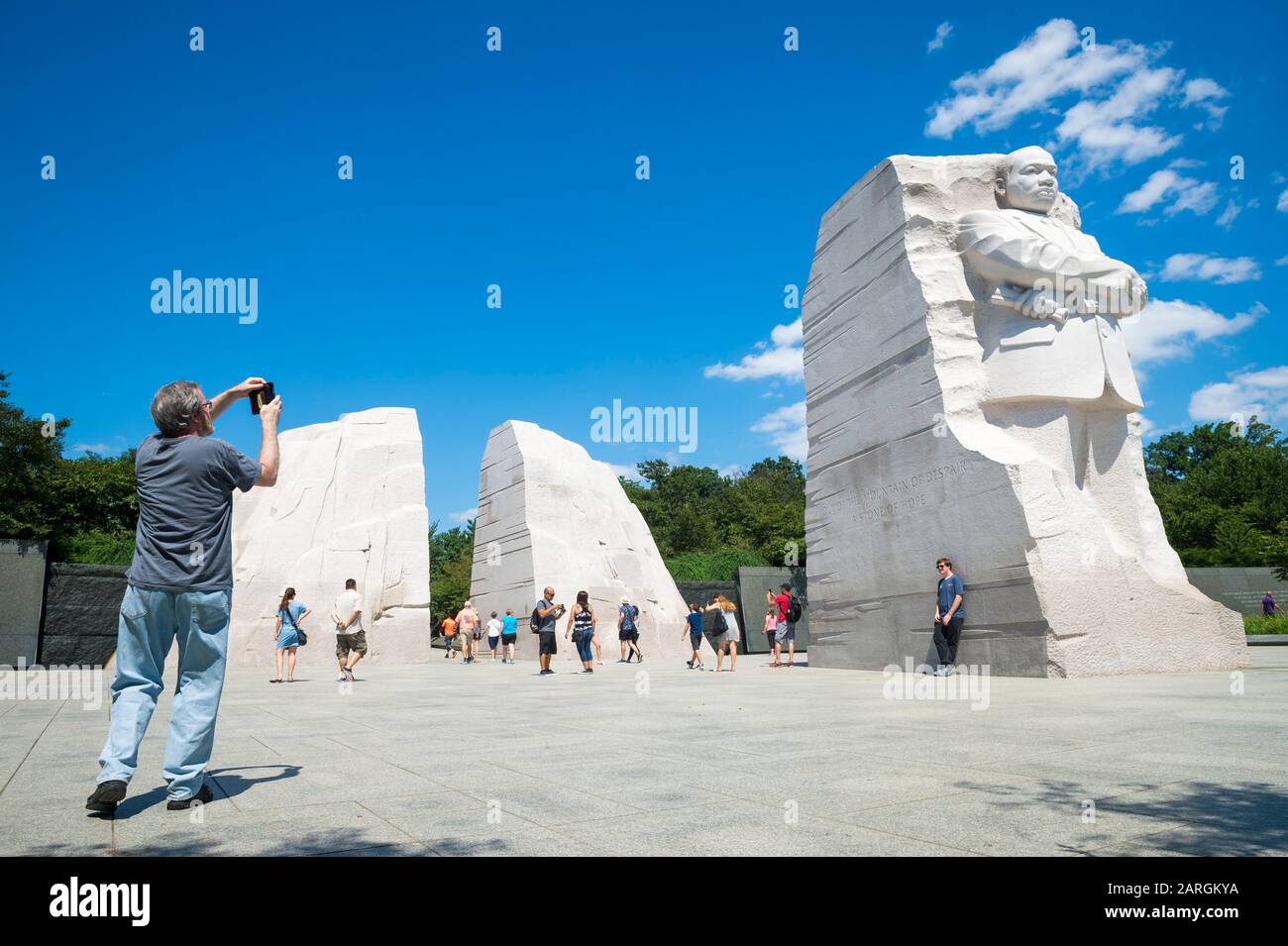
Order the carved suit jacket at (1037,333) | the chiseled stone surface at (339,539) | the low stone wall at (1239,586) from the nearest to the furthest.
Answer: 1. the carved suit jacket at (1037,333)
2. the chiseled stone surface at (339,539)
3. the low stone wall at (1239,586)

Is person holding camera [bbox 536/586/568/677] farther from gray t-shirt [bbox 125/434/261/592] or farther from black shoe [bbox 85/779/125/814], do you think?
black shoe [bbox 85/779/125/814]

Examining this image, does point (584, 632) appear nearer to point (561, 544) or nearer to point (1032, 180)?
point (561, 544)

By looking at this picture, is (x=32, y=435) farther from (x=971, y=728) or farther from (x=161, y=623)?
(x=971, y=728)

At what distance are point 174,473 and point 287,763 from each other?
1798mm

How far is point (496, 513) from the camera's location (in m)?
24.2

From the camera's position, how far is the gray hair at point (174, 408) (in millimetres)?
3910

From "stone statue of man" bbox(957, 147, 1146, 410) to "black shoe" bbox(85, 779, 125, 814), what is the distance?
10.1 meters

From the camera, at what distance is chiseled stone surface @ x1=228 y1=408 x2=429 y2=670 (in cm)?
2005

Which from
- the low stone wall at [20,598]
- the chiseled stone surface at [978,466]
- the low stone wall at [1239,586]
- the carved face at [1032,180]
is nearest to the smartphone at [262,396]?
the chiseled stone surface at [978,466]

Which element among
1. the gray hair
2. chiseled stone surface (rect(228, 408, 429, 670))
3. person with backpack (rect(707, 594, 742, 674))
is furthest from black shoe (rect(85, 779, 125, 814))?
chiseled stone surface (rect(228, 408, 429, 670))

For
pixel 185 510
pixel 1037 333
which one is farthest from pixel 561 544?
pixel 185 510

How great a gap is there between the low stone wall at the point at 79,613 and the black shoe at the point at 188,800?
19315 millimetres

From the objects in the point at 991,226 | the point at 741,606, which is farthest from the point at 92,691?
the point at 741,606

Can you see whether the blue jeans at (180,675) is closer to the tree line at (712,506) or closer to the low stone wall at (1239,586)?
the tree line at (712,506)
